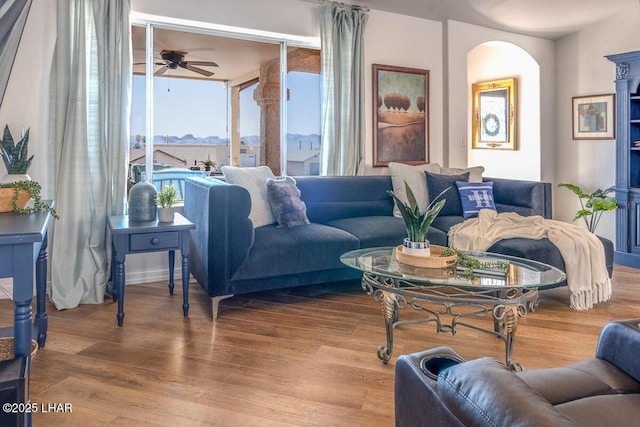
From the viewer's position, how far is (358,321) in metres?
3.10

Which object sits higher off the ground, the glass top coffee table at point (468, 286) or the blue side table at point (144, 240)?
the blue side table at point (144, 240)

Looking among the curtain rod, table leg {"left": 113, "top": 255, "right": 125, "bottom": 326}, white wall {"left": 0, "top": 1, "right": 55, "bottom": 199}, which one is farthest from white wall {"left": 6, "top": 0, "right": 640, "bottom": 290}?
table leg {"left": 113, "top": 255, "right": 125, "bottom": 326}

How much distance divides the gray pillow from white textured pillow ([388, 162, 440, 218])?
1.09 metres

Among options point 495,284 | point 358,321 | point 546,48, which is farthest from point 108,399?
point 546,48

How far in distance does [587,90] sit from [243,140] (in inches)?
163

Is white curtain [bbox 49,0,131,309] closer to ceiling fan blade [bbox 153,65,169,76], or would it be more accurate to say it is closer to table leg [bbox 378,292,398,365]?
ceiling fan blade [bbox 153,65,169,76]

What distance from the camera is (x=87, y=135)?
3469 mm

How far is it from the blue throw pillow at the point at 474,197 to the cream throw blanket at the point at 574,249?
579 mm

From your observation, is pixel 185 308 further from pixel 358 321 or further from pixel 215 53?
pixel 215 53

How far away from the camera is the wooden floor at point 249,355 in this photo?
6.48ft

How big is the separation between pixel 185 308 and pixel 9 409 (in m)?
1.91

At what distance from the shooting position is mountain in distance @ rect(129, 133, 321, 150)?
4148 millimetres

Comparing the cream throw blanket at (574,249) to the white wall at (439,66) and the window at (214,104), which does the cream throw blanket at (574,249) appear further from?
the window at (214,104)

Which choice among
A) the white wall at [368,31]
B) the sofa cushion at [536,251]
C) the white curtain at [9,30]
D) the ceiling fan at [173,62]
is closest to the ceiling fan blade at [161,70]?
the ceiling fan at [173,62]
